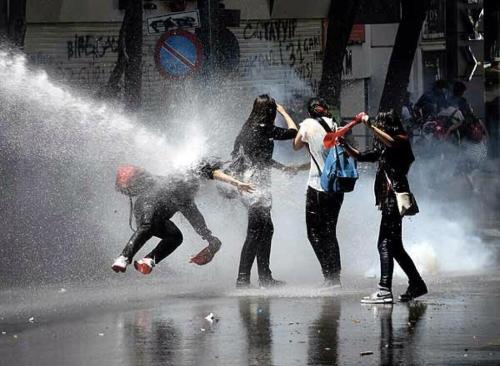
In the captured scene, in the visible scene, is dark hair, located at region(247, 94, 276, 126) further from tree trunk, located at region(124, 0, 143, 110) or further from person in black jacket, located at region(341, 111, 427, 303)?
tree trunk, located at region(124, 0, 143, 110)

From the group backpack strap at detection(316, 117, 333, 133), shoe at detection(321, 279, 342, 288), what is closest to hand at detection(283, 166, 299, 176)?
backpack strap at detection(316, 117, 333, 133)

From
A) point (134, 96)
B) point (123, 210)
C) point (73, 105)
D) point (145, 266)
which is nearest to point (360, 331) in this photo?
point (145, 266)

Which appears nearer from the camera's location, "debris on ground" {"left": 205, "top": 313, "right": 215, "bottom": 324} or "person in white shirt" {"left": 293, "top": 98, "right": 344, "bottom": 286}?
"debris on ground" {"left": 205, "top": 313, "right": 215, "bottom": 324}

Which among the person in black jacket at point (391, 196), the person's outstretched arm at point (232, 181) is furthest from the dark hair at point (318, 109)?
Result: the person in black jacket at point (391, 196)

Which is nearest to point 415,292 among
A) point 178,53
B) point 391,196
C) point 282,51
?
point 391,196

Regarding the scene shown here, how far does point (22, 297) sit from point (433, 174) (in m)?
9.90

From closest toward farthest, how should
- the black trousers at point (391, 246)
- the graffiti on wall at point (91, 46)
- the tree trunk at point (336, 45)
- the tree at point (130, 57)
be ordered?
the black trousers at point (391, 246) → the tree at point (130, 57) → the graffiti on wall at point (91, 46) → the tree trunk at point (336, 45)

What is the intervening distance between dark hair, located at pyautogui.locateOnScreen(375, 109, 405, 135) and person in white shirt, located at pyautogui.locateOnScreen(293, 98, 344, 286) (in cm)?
101

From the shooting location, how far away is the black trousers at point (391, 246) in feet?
38.1

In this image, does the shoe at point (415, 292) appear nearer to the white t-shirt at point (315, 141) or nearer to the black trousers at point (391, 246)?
the black trousers at point (391, 246)

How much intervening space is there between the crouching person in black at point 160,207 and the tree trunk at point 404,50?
1195 centimetres

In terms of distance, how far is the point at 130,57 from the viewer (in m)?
21.3

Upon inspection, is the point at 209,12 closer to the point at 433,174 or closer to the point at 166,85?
the point at 166,85

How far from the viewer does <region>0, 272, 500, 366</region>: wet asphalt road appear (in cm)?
924
